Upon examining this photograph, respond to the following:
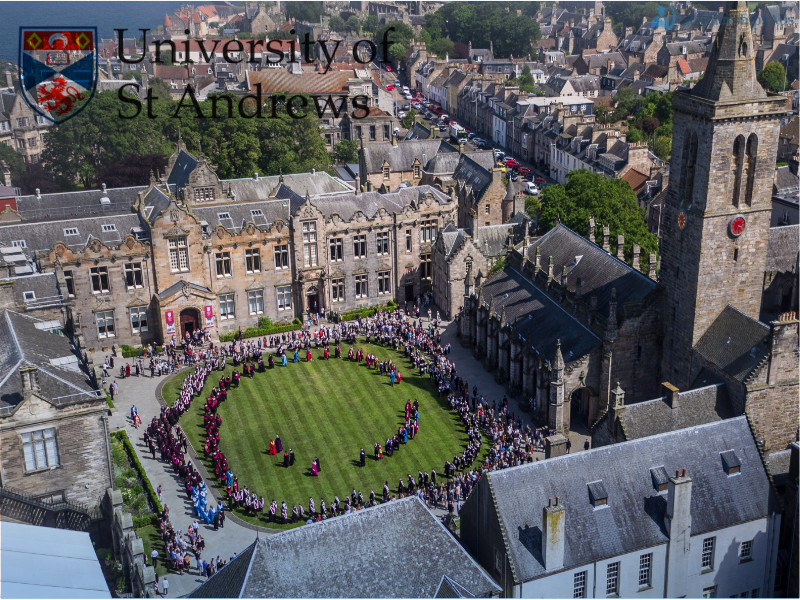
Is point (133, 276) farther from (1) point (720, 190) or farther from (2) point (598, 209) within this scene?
(1) point (720, 190)

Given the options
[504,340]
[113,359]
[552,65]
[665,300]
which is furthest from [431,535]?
[552,65]

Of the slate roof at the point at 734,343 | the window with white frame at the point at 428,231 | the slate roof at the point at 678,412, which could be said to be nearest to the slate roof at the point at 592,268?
the slate roof at the point at 734,343

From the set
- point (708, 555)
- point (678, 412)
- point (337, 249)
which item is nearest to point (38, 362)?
point (678, 412)

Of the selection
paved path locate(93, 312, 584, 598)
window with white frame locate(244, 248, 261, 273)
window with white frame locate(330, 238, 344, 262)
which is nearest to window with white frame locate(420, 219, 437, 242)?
window with white frame locate(330, 238, 344, 262)

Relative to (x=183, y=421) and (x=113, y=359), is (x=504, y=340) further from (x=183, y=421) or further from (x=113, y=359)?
(x=113, y=359)

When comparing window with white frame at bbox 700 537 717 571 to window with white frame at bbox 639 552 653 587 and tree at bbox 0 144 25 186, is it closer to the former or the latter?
window with white frame at bbox 639 552 653 587
